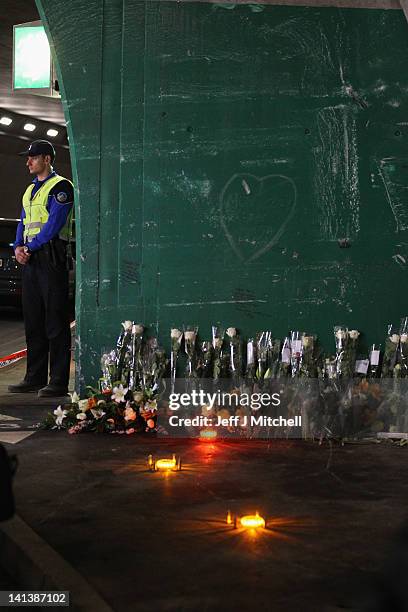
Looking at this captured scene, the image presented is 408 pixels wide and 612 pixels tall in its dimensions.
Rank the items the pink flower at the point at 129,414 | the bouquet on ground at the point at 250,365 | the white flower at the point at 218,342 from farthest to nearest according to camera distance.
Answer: the white flower at the point at 218,342 → the bouquet on ground at the point at 250,365 → the pink flower at the point at 129,414

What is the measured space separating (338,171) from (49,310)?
291 centimetres

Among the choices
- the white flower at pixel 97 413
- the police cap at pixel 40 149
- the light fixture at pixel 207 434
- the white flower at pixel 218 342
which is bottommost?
the light fixture at pixel 207 434

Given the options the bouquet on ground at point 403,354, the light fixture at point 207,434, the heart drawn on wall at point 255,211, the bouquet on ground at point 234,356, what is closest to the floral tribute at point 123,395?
the light fixture at point 207,434

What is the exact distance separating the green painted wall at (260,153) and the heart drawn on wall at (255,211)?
10mm

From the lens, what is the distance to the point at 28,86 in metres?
14.1

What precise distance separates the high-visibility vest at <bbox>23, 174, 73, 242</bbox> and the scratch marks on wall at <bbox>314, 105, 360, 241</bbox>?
2538 millimetres

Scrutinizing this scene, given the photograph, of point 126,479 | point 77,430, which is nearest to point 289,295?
point 77,430

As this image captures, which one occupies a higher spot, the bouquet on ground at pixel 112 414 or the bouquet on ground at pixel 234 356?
the bouquet on ground at pixel 234 356

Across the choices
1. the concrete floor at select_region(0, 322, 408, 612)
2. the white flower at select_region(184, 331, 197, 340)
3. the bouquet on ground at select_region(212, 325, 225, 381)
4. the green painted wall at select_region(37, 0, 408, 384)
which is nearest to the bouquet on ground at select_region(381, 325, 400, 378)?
the green painted wall at select_region(37, 0, 408, 384)

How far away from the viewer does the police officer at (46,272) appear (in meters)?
9.52

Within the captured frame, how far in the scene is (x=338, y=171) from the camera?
8.12 metres

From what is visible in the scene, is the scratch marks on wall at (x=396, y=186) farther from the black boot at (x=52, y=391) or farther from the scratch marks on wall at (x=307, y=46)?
the black boot at (x=52, y=391)

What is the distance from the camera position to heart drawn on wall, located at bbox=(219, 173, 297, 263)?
320 inches

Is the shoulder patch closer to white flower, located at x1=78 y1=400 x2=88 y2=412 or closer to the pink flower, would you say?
white flower, located at x1=78 y1=400 x2=88 y2=412
